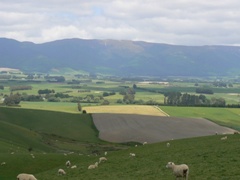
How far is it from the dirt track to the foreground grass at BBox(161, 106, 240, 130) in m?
13.6

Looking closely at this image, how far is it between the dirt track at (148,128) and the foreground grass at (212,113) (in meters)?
13.6

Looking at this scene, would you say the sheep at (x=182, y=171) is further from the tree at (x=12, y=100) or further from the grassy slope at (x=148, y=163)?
the tree at (x=12, y=100)

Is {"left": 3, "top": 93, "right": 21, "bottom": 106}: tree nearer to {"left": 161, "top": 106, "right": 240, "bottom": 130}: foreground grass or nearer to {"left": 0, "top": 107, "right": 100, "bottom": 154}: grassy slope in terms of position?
{"left": 0, "top": 107, "right": 100, "bottom": 154}: grassy slope

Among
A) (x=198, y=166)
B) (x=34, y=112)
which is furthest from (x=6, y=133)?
(x=198, y=166)

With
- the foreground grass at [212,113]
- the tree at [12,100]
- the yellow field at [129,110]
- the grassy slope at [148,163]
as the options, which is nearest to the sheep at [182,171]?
the grassy slope at [148,163]

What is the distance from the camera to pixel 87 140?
104 m

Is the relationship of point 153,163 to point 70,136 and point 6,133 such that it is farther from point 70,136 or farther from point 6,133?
point 70,136

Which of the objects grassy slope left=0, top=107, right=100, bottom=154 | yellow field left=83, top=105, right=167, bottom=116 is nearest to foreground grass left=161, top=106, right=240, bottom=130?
yellow field left=83, top=105, right=167, bottom=116

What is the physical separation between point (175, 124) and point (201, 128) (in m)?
8.41

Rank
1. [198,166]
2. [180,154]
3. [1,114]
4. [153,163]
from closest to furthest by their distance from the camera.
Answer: [198,166]
[153,163]
[180,154]
[1,114]

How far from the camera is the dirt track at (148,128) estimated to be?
10806 cm

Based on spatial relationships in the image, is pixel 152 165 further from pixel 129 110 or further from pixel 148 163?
pixel 129 110

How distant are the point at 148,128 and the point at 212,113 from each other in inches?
1918

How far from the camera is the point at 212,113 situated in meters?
159
